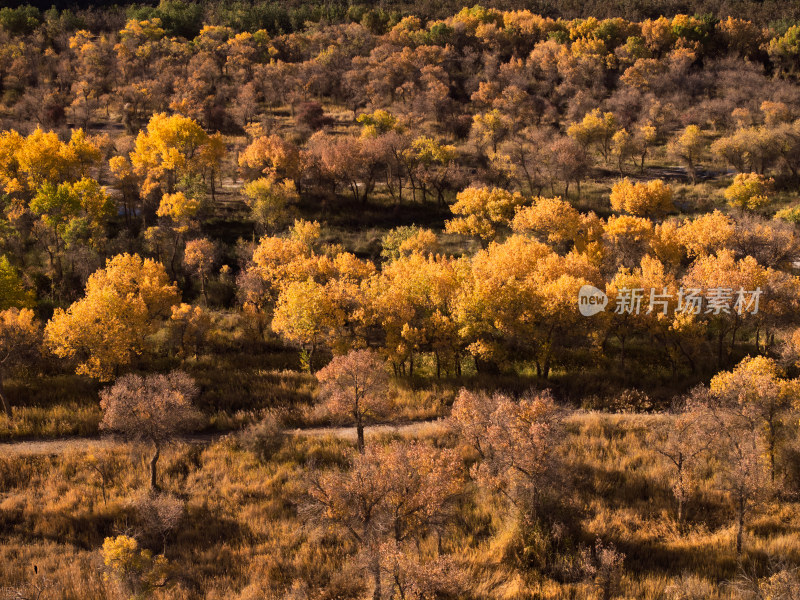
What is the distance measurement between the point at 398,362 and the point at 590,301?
47.2 feet

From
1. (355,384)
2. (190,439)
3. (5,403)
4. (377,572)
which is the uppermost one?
(355,384)

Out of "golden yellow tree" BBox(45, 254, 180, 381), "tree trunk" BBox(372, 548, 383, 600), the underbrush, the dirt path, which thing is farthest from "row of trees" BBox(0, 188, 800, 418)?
"tree trunk" BBox(372, 548, 383, 600)

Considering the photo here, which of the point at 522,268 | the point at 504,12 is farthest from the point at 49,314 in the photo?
the point at 504,12

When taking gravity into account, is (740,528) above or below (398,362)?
below

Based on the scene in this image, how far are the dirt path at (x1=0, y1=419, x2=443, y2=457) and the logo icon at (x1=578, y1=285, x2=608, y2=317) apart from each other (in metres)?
13.2

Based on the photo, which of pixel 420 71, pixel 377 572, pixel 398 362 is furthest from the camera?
pixel 420 71

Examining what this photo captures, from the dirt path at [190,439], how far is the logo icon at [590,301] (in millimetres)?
13232

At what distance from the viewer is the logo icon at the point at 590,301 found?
40.5 meters

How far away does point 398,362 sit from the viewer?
42000mm

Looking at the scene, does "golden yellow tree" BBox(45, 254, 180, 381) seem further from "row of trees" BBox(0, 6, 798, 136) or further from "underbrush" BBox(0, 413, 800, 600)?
"row of trees" BBox(0, 6, 798, 136)

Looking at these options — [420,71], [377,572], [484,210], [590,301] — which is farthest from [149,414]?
[420,71]

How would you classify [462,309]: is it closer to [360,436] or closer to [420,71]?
[360,436]

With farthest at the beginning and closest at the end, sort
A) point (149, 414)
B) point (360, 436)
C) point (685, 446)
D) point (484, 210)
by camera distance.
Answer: point (484, 210), point (360, 436), point (149, 414), point (685, 446)

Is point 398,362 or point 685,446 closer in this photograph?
point 685,446
